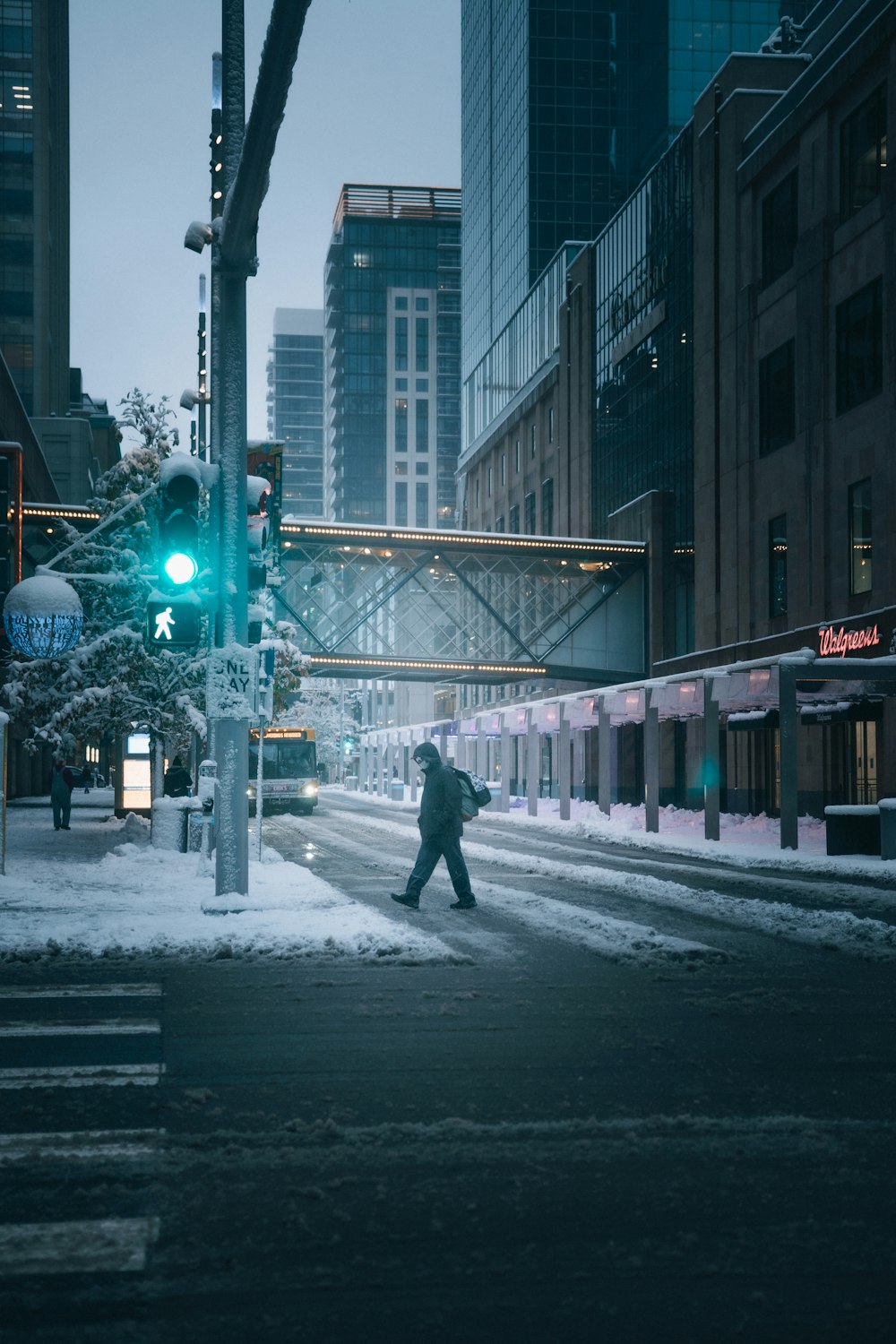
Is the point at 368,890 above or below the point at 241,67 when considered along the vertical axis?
below

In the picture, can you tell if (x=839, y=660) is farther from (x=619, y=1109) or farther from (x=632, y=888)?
(x=619, y=1109)

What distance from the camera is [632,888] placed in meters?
18.2

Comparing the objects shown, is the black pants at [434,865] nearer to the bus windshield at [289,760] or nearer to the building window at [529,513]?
the bus windshield at [289,760]

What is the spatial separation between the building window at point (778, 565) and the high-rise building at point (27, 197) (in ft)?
208

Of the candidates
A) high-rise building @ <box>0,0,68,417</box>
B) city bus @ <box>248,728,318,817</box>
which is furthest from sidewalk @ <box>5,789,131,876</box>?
high-rise building @ <box>0,0,68,417</box>

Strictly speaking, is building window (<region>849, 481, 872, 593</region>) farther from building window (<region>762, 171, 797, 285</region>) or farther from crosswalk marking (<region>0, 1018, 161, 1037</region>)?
crosswalk marking (<region>0, 1018, 161, 1037</region>)

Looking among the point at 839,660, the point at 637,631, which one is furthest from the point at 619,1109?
the point at 637,631

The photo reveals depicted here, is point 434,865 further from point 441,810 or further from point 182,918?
point 182,918

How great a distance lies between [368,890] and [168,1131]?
40.3 feet

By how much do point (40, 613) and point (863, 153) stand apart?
27.2 m

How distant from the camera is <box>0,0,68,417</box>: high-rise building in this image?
91375 mm

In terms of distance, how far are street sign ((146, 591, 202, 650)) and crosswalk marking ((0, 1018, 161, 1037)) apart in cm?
522

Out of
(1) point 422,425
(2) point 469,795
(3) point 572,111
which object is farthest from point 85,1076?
(1) point 422,425

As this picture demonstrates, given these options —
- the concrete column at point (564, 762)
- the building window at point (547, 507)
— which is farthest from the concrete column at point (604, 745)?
the building window at point (547, 507)
